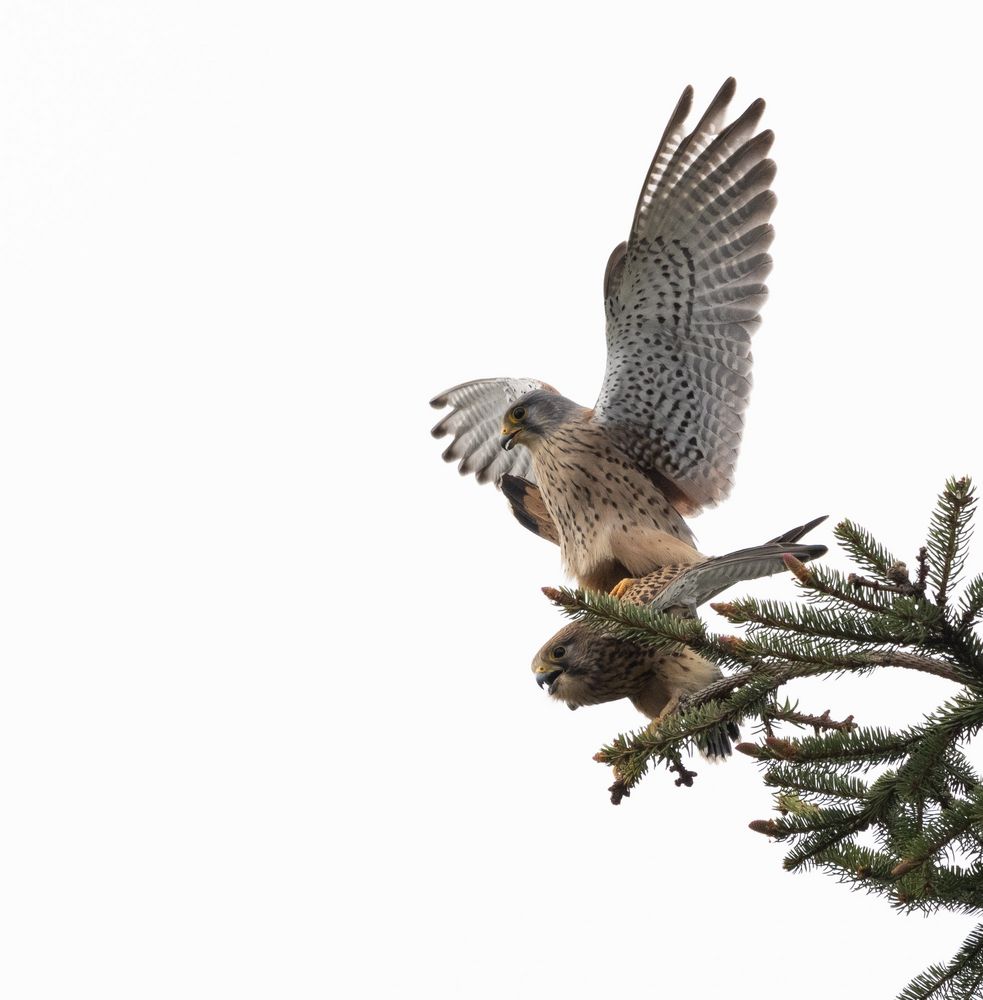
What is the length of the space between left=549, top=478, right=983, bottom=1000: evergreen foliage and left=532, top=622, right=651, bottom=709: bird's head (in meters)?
1.07

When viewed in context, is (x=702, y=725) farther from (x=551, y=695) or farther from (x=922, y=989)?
(x=551, y=695)

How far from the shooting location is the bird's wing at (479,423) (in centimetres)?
575

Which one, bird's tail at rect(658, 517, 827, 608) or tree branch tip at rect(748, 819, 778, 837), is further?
bird's tail at rect(658, 517, 827, 608)

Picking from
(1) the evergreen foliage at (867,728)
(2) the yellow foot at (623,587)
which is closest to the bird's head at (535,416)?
(2) the yellow foot at (623,587)

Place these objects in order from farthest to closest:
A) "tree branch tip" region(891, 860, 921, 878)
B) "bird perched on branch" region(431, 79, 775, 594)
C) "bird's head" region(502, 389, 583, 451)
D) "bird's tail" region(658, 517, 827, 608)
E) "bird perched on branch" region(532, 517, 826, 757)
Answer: "bird's head" region(502, 389, 583, 451) < "bird perched on branch" region(431, 79, 775, 594) < "bird perched on branch" region(532, 517, 826, 757) < "bird's tail" region(658, 517, 827, 608) < "tree branch tip" region(891, 860, 921, 878)

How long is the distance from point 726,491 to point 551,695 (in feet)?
4.57

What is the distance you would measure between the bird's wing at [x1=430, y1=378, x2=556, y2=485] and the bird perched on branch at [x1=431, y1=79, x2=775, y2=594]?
0.77 meters

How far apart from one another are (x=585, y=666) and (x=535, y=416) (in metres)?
1.47

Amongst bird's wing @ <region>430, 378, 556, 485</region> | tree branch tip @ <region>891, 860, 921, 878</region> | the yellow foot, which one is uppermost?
bird's wing @ <region>430, 378, 556, 485</region>

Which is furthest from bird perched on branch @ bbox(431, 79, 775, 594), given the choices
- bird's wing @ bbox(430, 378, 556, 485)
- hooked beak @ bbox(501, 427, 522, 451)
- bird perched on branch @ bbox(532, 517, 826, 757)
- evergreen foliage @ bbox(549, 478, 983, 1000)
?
evergreen foliage @ bbox(549, 478, 983, 1000)

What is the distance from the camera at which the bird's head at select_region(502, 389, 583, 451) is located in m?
5.01

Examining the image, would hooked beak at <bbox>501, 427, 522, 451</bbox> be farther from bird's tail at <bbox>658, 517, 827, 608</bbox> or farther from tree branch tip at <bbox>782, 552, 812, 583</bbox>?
tree branch tip at <bbox>782, 552, 812, 583</bbox>

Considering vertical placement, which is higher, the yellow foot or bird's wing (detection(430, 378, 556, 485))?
bird's wing (detection(430, 378, 556, 485))

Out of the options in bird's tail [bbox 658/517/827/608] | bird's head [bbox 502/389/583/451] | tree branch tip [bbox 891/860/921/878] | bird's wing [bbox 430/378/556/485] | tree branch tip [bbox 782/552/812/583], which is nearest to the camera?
tree branch tip [bbox 891/860/921/878]
